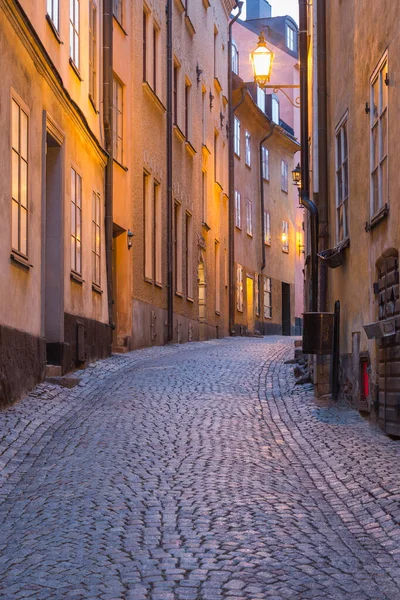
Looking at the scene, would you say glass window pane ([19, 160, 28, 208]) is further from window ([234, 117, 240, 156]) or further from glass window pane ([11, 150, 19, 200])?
window ([234, 117, 240, 156])

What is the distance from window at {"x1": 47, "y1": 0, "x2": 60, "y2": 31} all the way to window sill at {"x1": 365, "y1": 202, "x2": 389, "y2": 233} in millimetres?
5459

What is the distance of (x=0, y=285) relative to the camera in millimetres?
11367

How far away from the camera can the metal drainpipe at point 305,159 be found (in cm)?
1510

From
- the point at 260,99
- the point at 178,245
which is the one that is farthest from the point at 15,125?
the point at 260,99

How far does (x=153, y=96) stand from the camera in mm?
23719

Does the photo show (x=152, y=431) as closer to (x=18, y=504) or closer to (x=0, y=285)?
(x=0, y=285)

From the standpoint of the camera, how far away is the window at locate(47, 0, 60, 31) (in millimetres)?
14547

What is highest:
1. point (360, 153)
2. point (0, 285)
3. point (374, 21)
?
point (374, 21)

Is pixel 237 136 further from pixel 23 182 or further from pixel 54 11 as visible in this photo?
pixel 23 182

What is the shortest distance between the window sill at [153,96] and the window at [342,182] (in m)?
9.31

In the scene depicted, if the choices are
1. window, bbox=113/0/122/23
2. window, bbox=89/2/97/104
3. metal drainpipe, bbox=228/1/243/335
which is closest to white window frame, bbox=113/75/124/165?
window, bbox=113/0/122/23

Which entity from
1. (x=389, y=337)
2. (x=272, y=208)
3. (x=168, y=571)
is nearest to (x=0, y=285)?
(x=389, y=337)

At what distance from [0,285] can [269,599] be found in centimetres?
704

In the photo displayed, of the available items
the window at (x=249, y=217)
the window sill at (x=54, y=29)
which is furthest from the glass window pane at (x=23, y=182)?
the window at (x=249, y=217)
